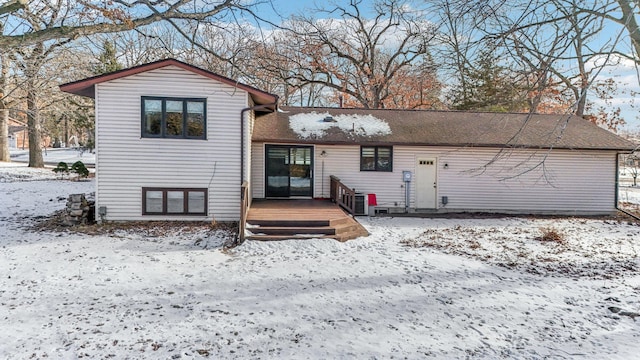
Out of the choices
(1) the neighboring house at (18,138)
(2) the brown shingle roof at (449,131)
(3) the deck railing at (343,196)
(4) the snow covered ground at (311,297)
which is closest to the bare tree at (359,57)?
(2) the brown shingle roof at (449,131)

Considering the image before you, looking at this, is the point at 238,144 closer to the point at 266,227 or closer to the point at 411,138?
the point at 266,227

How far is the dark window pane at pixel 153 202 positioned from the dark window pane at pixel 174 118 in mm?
1710

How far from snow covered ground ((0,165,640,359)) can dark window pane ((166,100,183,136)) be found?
269 centimetres

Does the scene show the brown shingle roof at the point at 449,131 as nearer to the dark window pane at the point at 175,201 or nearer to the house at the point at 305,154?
the house at the point at 305,154

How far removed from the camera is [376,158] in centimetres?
1309

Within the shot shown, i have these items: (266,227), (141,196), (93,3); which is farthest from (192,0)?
(266,227)

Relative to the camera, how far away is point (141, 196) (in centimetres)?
974

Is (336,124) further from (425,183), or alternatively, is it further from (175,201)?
(175,201)

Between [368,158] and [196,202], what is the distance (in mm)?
6304

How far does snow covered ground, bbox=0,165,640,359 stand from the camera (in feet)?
13.0

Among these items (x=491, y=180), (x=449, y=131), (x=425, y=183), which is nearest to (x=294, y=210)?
(x=425, y=183)

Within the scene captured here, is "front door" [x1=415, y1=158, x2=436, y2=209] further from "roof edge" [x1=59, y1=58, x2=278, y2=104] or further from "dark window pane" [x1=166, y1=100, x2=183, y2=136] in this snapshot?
"dark window pane" [x1=166, y1=100, x2=183, y2=136]

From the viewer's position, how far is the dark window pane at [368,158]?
13023 mm

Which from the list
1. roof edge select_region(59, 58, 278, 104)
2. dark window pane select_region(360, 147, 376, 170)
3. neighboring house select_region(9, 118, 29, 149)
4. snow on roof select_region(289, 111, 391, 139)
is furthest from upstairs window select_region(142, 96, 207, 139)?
neighboring house select_region(9, 118, 29, 149)
